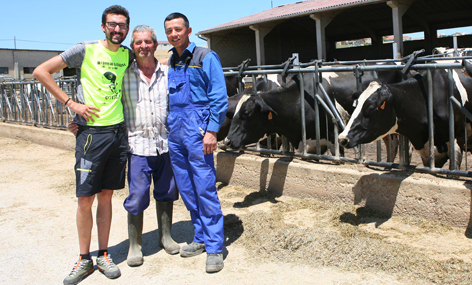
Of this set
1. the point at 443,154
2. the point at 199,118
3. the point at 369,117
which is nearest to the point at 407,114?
the point at 369,117

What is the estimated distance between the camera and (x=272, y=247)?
12.2 ft

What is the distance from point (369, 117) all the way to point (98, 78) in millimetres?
2527

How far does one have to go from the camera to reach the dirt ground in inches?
126

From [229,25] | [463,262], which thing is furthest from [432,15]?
[463,262]

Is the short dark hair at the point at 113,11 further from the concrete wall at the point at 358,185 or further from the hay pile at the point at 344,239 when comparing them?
the concrete wall at the point at 358,185

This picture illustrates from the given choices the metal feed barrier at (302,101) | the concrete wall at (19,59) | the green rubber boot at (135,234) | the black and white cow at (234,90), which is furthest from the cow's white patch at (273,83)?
the concrete wall at (19,59)

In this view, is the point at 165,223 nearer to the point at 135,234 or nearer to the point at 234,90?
the point at 135,234

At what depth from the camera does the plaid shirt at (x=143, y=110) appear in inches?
139

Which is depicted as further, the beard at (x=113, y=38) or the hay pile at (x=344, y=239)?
the beard at (x=113, y=38)

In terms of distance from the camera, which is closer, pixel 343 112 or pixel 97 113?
pixel 97 113

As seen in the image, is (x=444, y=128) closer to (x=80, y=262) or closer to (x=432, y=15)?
(x=80, y=262)

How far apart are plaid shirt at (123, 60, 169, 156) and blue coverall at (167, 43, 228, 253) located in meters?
0.10

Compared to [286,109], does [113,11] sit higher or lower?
higher

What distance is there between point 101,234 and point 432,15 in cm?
2665
